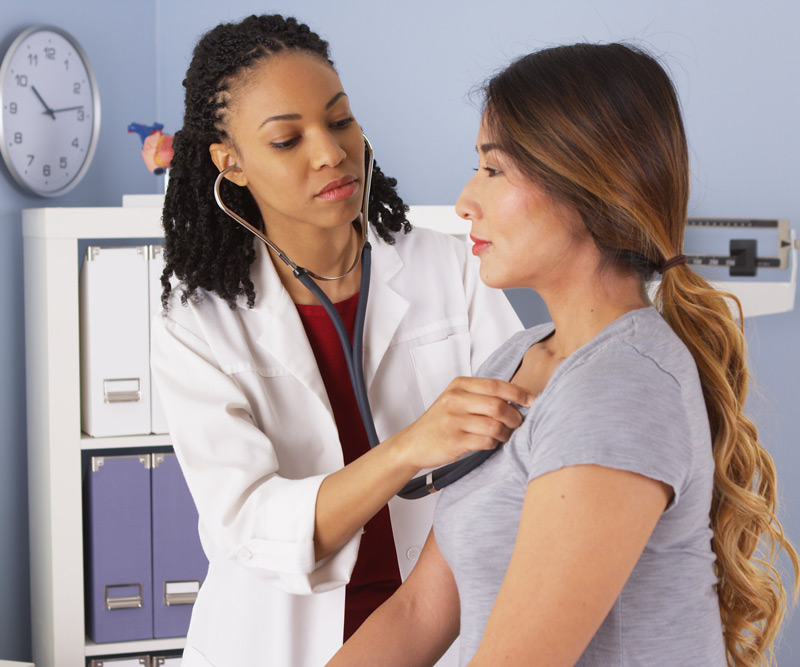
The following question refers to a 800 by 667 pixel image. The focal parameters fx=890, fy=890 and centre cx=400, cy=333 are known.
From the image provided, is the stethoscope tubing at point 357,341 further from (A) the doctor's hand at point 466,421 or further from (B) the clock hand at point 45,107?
(B) the clock hand at point 45,107

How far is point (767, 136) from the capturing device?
2.42m

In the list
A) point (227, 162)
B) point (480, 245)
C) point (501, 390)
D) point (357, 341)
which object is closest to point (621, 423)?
point (501, 390)

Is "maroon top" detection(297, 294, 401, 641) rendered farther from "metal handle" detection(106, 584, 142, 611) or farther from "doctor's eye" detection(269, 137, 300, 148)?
"metal handle" detection(106, 584, 142, 611)

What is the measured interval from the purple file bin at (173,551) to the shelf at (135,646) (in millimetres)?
16

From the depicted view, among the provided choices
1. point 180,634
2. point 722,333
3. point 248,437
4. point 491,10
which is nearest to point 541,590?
point 722,333

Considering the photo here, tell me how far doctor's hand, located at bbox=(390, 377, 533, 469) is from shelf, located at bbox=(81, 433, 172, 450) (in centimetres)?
116

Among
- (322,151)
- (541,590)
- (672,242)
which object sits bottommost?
(541,590)

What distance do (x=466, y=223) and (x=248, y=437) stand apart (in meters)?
0.99

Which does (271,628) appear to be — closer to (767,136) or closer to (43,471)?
(43,471)

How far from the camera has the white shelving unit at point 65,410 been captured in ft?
6.30

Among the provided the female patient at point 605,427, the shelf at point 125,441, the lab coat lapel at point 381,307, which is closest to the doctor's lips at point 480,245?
the female patient at point 605,427

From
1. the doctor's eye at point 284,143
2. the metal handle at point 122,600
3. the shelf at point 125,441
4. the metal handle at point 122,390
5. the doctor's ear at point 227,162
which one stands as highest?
the doctor's eye at point 284,143

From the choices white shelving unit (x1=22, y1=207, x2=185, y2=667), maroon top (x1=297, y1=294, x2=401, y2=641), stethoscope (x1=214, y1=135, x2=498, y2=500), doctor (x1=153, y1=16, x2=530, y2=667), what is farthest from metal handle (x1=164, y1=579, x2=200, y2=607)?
stethoscope (x1=214, y1=135, x2=498, y2=500)

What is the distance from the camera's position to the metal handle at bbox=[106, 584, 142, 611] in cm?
198
